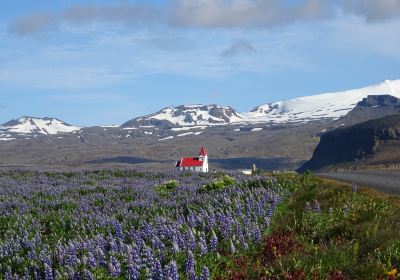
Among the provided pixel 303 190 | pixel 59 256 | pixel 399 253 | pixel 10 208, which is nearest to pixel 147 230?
pixel 59 256

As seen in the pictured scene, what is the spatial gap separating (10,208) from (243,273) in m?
9.76

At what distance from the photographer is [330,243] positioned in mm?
9719

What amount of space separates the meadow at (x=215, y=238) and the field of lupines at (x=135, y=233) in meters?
0.03

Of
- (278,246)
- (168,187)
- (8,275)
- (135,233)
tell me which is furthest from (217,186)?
(8,275)

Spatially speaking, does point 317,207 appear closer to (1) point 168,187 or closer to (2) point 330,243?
(2) point 330,243

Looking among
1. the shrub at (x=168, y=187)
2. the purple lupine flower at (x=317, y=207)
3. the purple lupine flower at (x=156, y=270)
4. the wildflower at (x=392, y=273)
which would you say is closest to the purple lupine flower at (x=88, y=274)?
the purple lupine flower at (x=156, y=270)

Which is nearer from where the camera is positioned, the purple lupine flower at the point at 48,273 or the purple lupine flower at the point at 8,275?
the purple lupine flower at the point at 48,273

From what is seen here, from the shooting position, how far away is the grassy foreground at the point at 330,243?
8.25 metres

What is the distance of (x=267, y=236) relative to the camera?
10234mm

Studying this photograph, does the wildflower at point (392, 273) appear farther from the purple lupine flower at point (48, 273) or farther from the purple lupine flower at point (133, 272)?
the purple lupine flower at point (48, 273)

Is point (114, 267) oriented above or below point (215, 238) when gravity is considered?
below

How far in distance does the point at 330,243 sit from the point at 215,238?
213 cm

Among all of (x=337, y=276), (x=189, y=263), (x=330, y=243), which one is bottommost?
(x=337, y=276)

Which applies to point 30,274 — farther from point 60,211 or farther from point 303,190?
point 303,190
